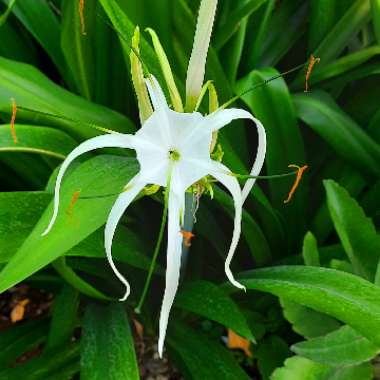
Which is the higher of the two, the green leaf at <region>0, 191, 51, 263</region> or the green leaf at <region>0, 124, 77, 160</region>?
the green leaf at <region>0, 124, 77, 160</region>

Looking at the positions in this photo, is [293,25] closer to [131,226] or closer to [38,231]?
[131,226]

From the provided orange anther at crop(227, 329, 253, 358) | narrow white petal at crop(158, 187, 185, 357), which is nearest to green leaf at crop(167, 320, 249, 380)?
orange anther at crop(227, 329, 253, 358)

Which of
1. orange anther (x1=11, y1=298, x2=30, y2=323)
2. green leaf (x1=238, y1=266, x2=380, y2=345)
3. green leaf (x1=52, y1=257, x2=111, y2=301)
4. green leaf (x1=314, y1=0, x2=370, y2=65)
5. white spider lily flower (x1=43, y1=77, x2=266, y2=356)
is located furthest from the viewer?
orange anther (x1=11, y1=298, x2=30, y2=323)

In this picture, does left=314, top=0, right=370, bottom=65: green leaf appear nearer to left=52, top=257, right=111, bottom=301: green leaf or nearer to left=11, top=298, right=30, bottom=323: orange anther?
left=52, top=257, right=111, bottom=301: green leaf

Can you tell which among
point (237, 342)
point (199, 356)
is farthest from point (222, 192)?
point (237, 342)

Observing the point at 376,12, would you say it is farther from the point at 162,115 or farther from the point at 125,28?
the point at 162,115

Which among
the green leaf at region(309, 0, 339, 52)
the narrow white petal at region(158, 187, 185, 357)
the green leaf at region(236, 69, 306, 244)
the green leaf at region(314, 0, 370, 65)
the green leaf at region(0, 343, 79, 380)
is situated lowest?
the narrow white petal at region(158, 187, 185, 357)

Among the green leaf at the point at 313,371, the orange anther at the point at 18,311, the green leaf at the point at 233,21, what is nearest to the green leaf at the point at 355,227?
the green leaf at the point at 313,371
